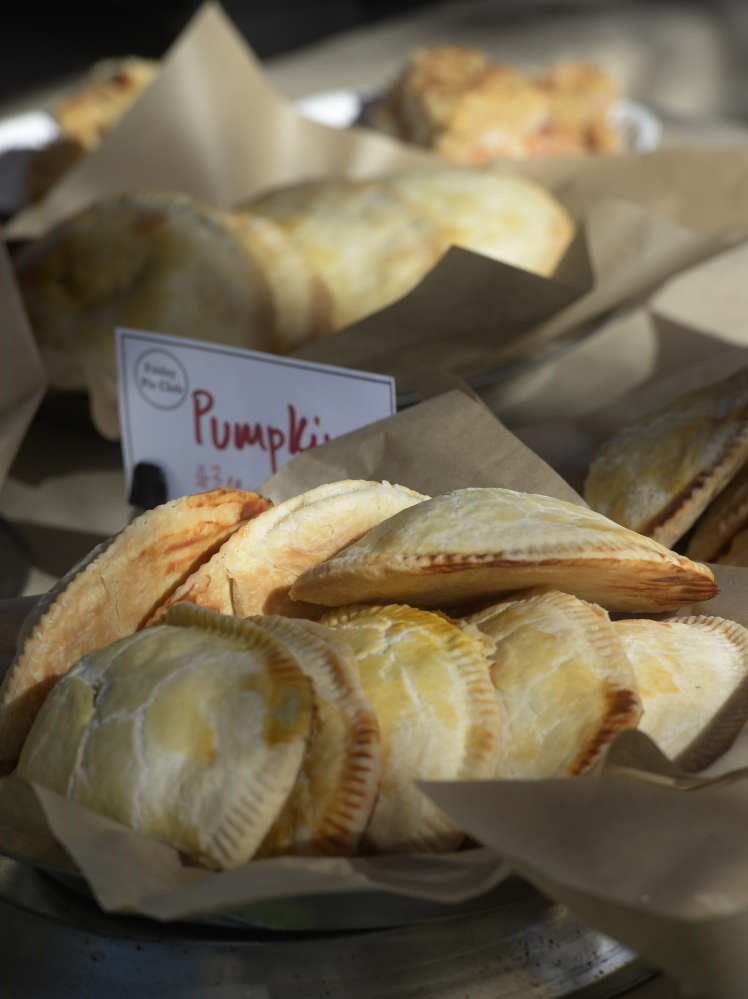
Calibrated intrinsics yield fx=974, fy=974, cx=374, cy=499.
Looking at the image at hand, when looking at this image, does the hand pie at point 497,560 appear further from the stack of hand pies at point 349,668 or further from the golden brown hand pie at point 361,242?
the golden brown hand pie at point 361,242

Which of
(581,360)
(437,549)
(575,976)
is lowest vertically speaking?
(581,360)

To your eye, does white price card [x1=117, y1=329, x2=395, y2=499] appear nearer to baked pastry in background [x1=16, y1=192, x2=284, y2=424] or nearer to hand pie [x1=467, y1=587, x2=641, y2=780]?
baked pastry in background [x1=16, y1=192, x2=284, y2=424]

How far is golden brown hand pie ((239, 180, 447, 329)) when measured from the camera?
181 centimetres

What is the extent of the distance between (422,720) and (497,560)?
0.46ft

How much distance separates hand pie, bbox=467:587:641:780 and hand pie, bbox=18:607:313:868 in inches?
7.1

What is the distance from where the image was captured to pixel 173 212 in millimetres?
1782

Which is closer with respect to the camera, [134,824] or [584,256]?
[134,824]

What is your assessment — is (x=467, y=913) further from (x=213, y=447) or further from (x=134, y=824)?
(x=213, y=447)

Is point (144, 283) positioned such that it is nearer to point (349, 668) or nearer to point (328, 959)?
point (349, 668)

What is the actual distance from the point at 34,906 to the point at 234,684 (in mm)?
264

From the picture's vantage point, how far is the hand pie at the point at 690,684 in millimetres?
799

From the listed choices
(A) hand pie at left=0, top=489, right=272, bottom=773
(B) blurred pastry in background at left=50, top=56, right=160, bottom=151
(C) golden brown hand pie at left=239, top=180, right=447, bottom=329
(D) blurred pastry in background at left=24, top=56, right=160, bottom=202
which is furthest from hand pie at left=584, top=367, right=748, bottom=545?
(B) blurred pastry in background at left=50, top=56, right=160, bottom=151

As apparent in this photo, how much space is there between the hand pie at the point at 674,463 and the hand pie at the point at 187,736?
53 cm

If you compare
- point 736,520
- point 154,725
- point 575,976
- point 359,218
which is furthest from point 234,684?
point 359,218
